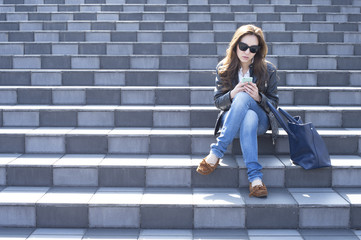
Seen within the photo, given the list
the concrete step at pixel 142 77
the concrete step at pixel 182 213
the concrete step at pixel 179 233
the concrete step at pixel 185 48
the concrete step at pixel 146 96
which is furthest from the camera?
the concrete step at pixel 185 48

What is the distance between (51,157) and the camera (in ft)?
11.9

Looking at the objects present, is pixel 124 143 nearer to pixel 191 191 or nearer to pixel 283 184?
pixel 191 191

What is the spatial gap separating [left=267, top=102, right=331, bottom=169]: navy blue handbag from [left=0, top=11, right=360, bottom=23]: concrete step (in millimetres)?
3510

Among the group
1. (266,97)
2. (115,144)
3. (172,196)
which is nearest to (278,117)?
(266,97)

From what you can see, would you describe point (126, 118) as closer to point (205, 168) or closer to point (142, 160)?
point (142, 160)

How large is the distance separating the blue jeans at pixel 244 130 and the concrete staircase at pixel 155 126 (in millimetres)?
205

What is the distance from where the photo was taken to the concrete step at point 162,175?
3.36m

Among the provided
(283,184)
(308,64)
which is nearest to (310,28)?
(308,64)

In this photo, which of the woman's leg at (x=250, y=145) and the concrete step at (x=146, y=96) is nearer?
the woman's leg at (x=250, y=145)

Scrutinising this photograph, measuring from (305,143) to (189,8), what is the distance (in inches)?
166

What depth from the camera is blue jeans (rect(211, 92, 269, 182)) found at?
316 centimetres

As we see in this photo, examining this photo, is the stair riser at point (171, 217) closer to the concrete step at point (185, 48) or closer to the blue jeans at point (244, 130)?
the blue jeans at point (244, 130)

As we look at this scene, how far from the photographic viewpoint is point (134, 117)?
13.3 ft

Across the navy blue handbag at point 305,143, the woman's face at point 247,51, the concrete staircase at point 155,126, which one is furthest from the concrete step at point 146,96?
the navy blue handbag at point 305,143
